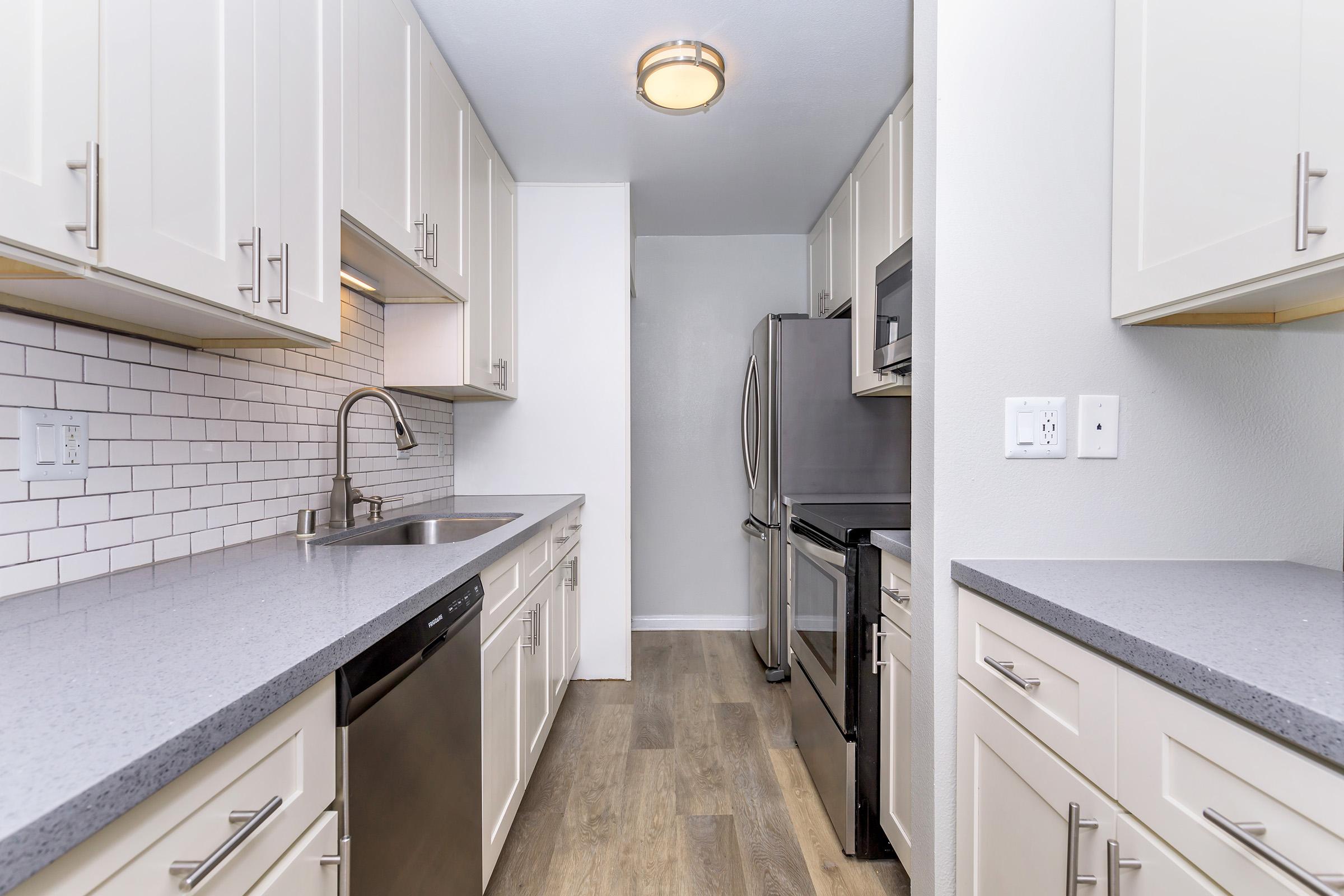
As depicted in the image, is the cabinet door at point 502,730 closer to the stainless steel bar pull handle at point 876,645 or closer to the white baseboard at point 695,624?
the stainless steel bar pull handle at point 876,645

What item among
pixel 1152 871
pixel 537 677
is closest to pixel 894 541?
pixel 1152 871

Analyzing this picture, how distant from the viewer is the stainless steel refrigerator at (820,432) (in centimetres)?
293

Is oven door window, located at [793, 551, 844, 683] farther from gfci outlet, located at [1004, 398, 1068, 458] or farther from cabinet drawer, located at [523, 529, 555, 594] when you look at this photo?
cabinet drawer, located at [523, 529, 555, 594]

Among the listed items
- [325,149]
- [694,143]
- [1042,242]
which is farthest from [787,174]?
[325,149]

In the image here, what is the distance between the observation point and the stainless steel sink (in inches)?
81.1

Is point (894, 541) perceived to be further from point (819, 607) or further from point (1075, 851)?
point (1075, 851)

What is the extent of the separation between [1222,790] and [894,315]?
170 cm

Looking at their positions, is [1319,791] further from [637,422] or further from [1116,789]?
[637,422]

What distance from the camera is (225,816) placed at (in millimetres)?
628

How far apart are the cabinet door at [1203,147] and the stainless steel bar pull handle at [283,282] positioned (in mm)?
1496

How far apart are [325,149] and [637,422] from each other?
267 centimetres

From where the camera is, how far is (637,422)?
3.91 meters

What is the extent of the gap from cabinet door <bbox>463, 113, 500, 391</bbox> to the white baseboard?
1.94 m

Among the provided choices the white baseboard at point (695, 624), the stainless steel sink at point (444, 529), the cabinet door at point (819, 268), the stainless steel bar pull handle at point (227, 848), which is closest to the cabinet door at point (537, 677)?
the stainless steel sink at point (444, 529)
